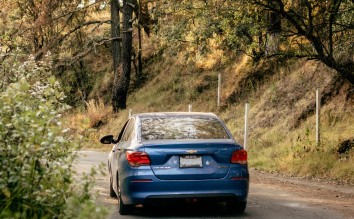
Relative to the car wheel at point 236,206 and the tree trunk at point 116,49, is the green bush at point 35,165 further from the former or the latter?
the tree trunk at point 116,49

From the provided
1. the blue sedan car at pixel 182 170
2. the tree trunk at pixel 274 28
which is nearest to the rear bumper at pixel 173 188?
the blue sedan car at pixel 182 170

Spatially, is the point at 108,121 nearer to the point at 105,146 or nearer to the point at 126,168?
the point at 105,146

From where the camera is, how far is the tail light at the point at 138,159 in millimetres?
10125

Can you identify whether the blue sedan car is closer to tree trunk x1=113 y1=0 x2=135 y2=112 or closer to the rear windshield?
the rear windshield

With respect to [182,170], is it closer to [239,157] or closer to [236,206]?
[239,157]

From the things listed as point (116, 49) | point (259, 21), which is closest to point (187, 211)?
point (259, 21)

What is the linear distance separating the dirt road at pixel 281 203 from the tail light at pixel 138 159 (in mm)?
651

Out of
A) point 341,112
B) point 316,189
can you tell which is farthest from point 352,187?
point 341,112

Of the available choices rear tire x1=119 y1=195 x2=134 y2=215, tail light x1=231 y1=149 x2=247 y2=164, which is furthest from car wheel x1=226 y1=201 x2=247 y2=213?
rear tire x1=119 y1=195 x2=134 y2=215

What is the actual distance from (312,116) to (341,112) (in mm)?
1545

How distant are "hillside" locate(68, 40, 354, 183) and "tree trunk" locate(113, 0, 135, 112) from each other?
74cm

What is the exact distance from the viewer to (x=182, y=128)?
10.8 metres

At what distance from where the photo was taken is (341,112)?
20.5 metres

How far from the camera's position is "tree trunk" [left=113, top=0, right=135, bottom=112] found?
115ft
